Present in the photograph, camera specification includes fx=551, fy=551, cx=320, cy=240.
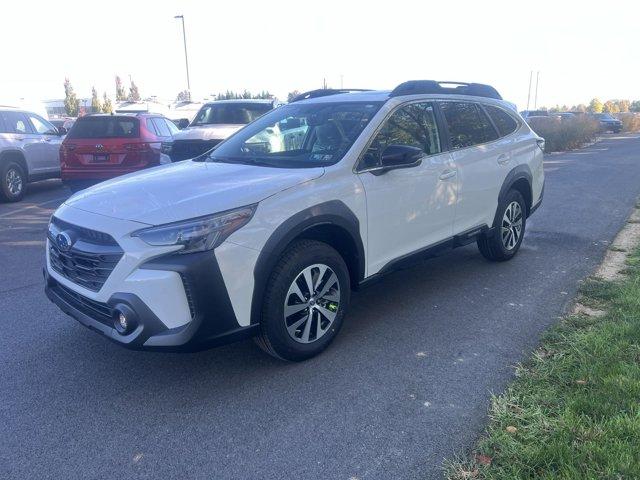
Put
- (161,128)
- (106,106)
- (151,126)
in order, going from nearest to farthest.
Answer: (151,126)
(161,128)
(106,106)

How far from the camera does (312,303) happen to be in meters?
3.71

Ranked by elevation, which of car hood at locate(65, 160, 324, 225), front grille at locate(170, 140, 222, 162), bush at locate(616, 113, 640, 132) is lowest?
bush at locate(616, 113, 640, 132)

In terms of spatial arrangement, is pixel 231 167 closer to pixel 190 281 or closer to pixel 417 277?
pixel 190 281

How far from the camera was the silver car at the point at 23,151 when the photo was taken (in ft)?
35.7

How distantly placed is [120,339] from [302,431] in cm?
116

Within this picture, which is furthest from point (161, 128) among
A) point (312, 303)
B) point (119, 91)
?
point (119, 91)

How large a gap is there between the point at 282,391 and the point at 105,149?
7809mm

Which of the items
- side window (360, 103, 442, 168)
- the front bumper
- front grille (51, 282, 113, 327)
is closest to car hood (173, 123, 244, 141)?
side window (360, 103, 442, 168)

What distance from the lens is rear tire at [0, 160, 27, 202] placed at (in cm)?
1071

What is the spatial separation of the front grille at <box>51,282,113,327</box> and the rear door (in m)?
3.08

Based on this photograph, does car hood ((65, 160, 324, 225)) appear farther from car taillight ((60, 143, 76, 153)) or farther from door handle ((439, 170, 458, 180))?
car taillight ((60, 143, 76, 153))

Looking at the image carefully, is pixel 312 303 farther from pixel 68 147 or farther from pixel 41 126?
pixel 41 126

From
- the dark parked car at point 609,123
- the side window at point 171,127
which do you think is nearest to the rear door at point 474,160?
the side window at point 171,127

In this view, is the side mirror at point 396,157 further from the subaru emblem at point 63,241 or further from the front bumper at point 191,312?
the subaru emblem at point 63,241
